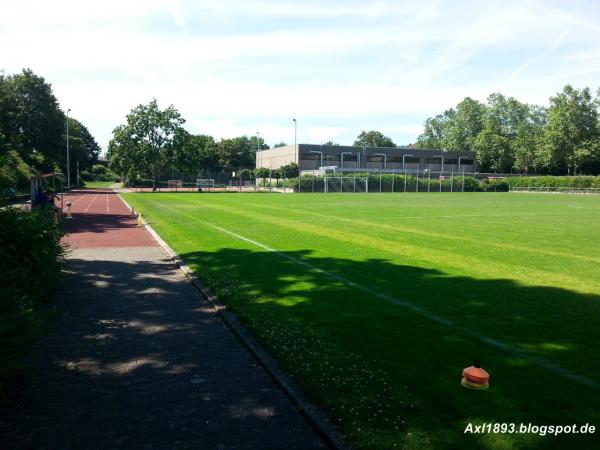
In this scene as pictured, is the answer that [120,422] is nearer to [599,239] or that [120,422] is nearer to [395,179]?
[599,239]

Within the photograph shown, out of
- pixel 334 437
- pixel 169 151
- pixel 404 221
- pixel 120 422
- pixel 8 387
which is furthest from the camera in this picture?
pixel 169 151

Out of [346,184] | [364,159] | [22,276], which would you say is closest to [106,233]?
[22,276]

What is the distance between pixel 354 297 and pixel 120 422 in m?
5.02

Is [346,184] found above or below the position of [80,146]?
below

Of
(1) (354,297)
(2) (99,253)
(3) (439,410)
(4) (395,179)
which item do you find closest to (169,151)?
(4) (395,179)

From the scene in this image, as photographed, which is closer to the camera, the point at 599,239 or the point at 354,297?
the point at 354,297

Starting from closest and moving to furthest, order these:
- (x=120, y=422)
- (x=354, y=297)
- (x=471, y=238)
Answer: (x=120, y=422) → (x=354, y=297) → (x=471, y=238)

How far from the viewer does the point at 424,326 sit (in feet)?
22.0

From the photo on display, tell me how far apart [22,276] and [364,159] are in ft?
296

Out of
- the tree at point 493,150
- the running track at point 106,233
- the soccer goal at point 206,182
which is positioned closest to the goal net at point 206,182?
the soccer goal at point 206,182

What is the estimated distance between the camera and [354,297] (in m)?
8.38

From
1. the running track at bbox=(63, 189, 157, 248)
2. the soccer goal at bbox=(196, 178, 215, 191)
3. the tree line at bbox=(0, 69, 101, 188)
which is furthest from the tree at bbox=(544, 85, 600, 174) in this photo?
the running track at bbox=(63, 189, 157, 248)

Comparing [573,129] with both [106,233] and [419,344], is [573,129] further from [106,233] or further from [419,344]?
[419,344]

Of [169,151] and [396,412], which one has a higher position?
[169,151]
